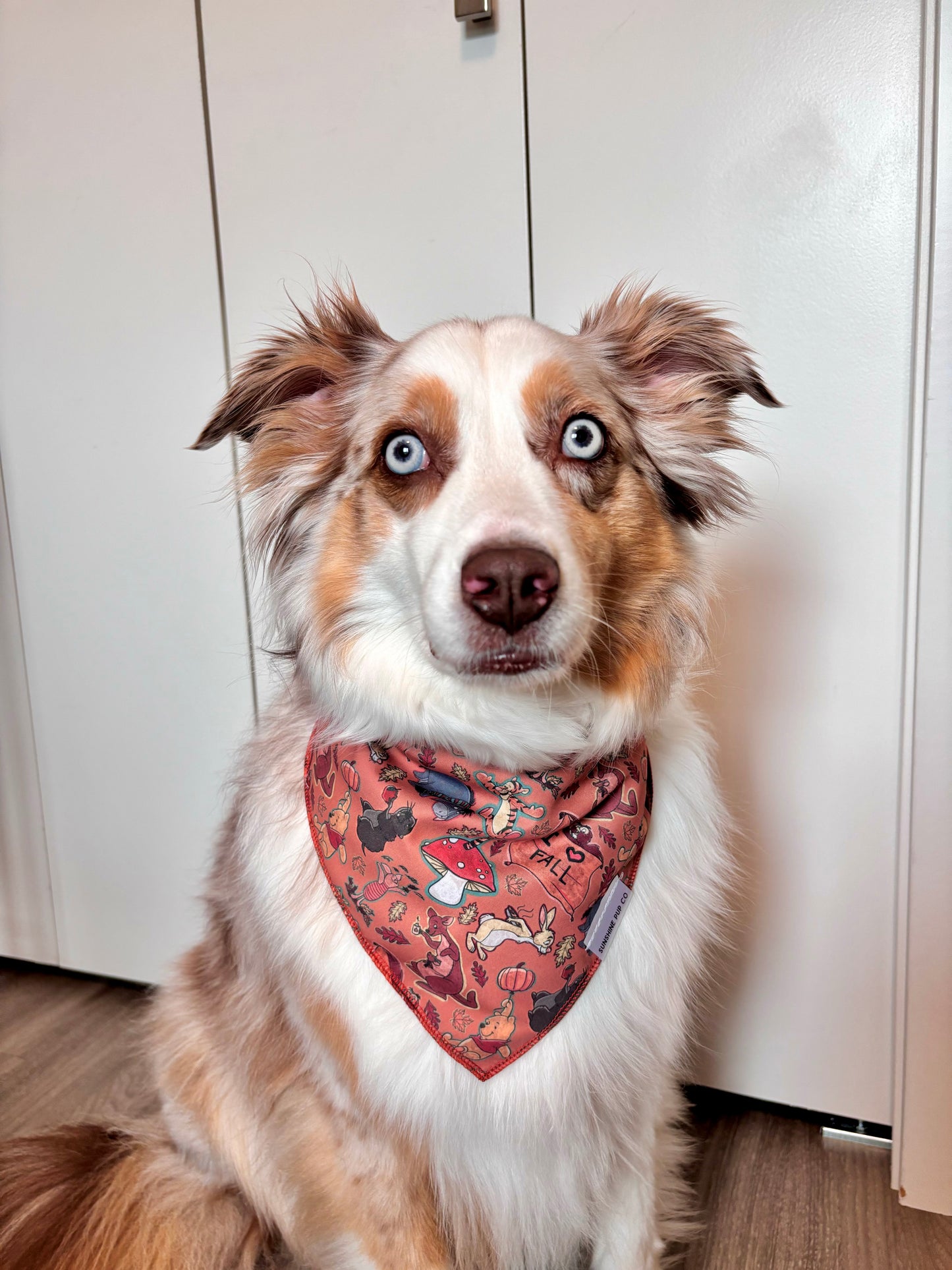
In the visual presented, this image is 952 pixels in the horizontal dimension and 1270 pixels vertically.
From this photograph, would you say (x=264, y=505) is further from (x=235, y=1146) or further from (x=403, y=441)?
(x=235, y=1146)

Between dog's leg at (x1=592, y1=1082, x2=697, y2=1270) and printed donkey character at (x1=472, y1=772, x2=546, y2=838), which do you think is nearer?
printed donkey character at (x1=472, y1=772, x2=546, y2=838)

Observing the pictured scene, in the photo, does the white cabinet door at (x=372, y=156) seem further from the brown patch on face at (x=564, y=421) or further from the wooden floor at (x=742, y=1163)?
the wooden floor at (x=742, y=1163)

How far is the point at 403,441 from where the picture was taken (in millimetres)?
1277

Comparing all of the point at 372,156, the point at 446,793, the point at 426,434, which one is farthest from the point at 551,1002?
the point at 372,156

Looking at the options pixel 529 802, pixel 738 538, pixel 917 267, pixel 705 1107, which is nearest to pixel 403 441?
pixel 529 802

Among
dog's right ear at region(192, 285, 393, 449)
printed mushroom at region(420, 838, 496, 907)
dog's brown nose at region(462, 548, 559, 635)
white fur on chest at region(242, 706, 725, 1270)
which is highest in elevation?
dog's right ear at region(192, 285, 393, 449)

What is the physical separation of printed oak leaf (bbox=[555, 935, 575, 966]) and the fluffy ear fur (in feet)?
2.14

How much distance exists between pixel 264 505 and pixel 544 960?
31.1 inches

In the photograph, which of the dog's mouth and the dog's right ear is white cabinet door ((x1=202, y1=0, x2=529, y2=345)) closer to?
the dog's right ear

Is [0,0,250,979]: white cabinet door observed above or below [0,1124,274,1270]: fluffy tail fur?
above

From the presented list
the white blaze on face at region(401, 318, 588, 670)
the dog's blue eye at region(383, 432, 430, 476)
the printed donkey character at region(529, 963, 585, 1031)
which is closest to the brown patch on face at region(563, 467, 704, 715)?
the white blaze on face at region(401, 318, 588, 670)

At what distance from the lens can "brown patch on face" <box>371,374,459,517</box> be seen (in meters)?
1.23

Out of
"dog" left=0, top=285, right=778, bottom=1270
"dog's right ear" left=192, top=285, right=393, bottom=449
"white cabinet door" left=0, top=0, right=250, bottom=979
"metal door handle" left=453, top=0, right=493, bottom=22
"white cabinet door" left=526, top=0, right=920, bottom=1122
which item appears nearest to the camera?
"dog" left=0, top=285, right=778, bottom=1270

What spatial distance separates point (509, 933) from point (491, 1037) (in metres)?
0.14
